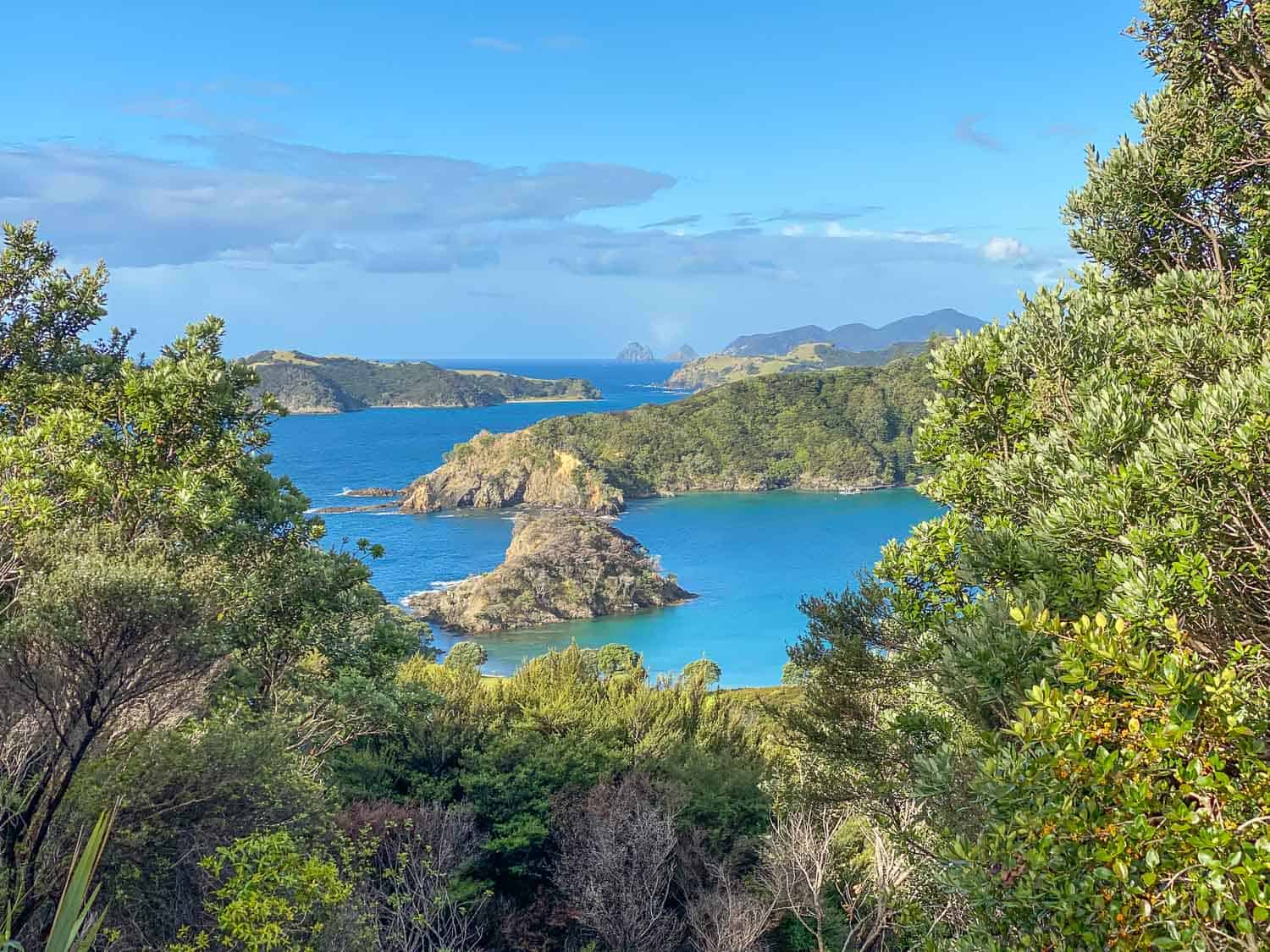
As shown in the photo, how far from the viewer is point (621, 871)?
49.5 ft

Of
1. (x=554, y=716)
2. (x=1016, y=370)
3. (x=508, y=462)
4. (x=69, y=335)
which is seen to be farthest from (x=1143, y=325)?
(x=508, y=462)

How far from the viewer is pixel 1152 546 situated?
527cm

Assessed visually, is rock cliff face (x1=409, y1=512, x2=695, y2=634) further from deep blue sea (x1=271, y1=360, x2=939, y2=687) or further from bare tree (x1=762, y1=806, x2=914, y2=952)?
bare tree (x1=762, y1=806, x2=914, y2=952)

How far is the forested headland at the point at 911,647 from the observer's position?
4.29 m

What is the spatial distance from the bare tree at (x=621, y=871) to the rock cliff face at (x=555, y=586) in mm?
52082

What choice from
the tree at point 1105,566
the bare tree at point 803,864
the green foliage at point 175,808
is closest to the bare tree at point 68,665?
the green foliage at point 175,808

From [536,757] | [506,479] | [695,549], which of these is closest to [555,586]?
[695,549]

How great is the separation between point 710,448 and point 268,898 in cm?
12674

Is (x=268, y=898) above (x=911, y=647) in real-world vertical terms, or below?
below

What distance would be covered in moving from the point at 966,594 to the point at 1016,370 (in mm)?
2337

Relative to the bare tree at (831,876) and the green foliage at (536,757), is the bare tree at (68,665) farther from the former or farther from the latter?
the green foliage at (536,757)

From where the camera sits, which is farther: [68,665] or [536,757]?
[536,757]

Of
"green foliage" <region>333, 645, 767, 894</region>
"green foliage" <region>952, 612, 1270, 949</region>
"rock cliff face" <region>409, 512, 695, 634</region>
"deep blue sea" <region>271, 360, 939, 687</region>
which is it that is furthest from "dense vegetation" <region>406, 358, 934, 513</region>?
"green foliage" <region>952, 612, 1270, 949</region>

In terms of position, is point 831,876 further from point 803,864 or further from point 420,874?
point 420,874
